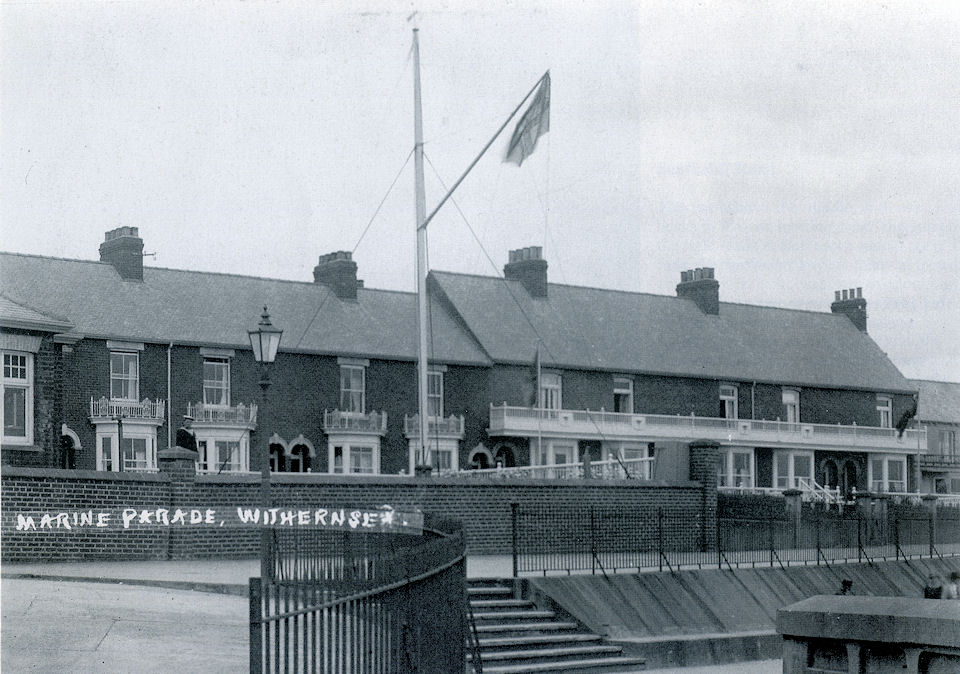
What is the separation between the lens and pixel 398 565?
9961 millimetres

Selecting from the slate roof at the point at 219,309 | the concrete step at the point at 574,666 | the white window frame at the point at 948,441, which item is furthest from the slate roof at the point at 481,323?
the concrete step at the point at 574,666

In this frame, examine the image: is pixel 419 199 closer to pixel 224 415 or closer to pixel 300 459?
pixel 224 415

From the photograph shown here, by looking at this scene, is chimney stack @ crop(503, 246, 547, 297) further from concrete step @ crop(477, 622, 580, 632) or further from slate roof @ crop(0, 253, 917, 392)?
concrete step @ crop(477, 622, 580, 632)

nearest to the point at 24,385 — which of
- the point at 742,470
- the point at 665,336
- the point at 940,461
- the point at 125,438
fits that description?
the point at 125,438

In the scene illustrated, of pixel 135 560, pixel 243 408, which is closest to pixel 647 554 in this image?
pixel 135 560

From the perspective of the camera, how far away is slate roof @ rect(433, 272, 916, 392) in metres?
50.5

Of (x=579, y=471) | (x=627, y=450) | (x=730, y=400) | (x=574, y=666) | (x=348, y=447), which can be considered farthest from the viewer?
(x=730, y=400)

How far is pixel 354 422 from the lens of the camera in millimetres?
44750

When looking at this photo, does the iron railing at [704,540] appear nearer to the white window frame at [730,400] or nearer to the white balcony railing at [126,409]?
the white balcony railing at [126,409]

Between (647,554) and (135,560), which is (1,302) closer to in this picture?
(135,560)

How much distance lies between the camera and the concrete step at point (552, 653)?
18.2 meters

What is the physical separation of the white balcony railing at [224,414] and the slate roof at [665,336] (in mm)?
9580

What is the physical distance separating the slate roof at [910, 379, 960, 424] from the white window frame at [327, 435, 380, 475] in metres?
36.2

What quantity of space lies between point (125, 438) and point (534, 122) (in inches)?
694
